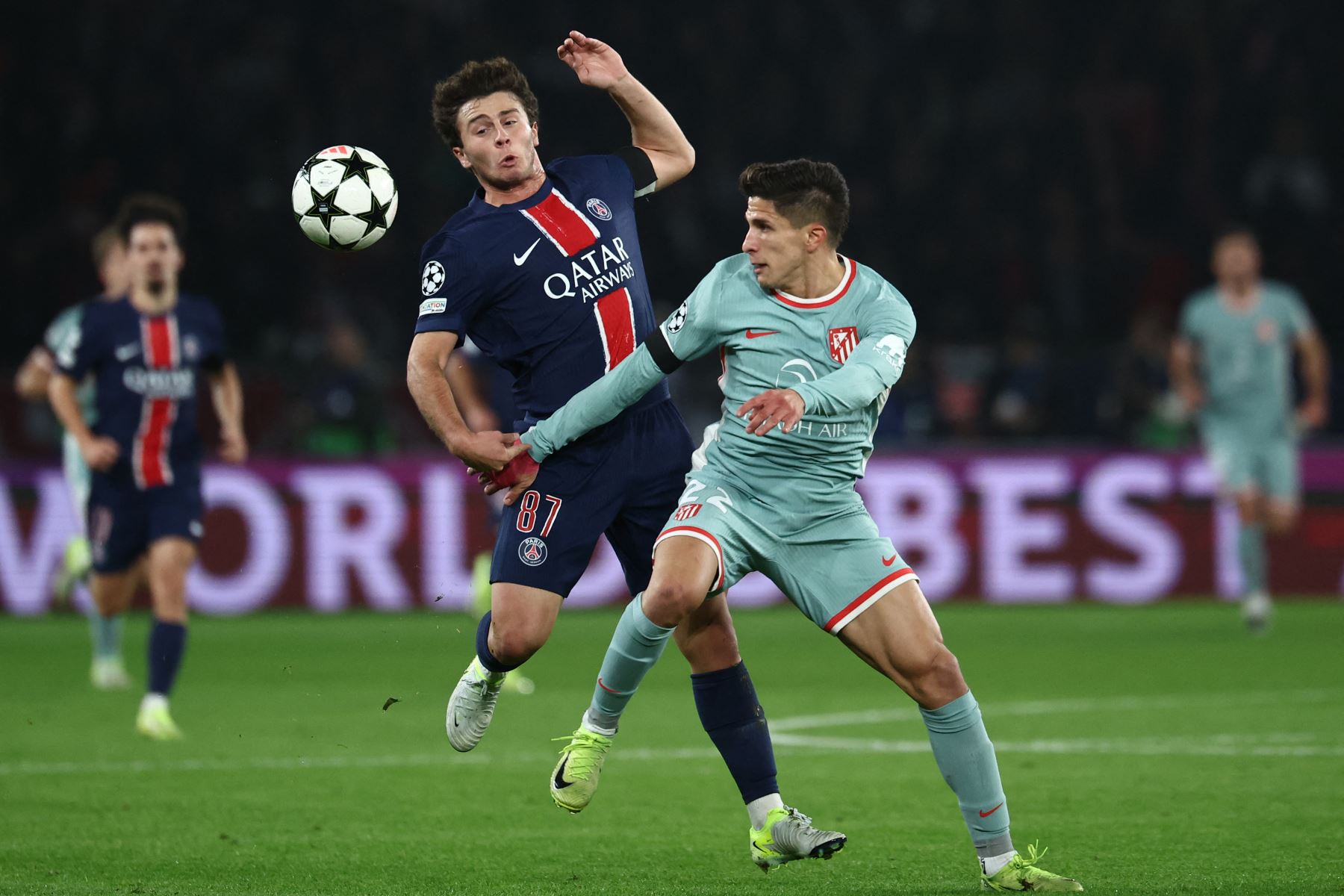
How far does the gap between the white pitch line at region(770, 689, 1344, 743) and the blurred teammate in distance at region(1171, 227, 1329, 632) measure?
3.21 metres

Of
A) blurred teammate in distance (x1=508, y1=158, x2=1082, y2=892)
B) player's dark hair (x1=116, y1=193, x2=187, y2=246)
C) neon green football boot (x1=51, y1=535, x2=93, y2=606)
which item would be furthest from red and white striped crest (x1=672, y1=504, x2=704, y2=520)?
neon green football boot (x1=51, y1=535, x2=93, y2=606)

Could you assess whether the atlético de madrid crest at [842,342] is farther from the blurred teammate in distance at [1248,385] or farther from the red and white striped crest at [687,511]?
the blurred teammate in distance at [1248,385]

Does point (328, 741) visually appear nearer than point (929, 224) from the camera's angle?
Yes

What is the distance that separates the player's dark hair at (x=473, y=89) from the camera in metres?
5.56

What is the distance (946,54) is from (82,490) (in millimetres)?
10682

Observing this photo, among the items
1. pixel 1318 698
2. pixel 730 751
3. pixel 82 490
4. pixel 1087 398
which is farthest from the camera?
pixel 1087 398

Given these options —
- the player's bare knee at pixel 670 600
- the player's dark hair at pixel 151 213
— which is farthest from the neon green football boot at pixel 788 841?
the player's dark hair at pixel 151 213

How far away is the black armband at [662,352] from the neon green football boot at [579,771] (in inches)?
42.5

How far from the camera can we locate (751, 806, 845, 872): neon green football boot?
509cm

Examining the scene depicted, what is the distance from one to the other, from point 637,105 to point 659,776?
2.63 metres

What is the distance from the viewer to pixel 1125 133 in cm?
1819

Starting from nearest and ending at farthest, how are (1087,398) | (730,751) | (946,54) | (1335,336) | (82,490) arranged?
(730,751), (82,490), (1087,398), (1335,336), (946,54)

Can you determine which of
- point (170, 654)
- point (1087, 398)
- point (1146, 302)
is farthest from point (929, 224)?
point (170, 654)

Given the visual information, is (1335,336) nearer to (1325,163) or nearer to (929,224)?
(1325,163)
